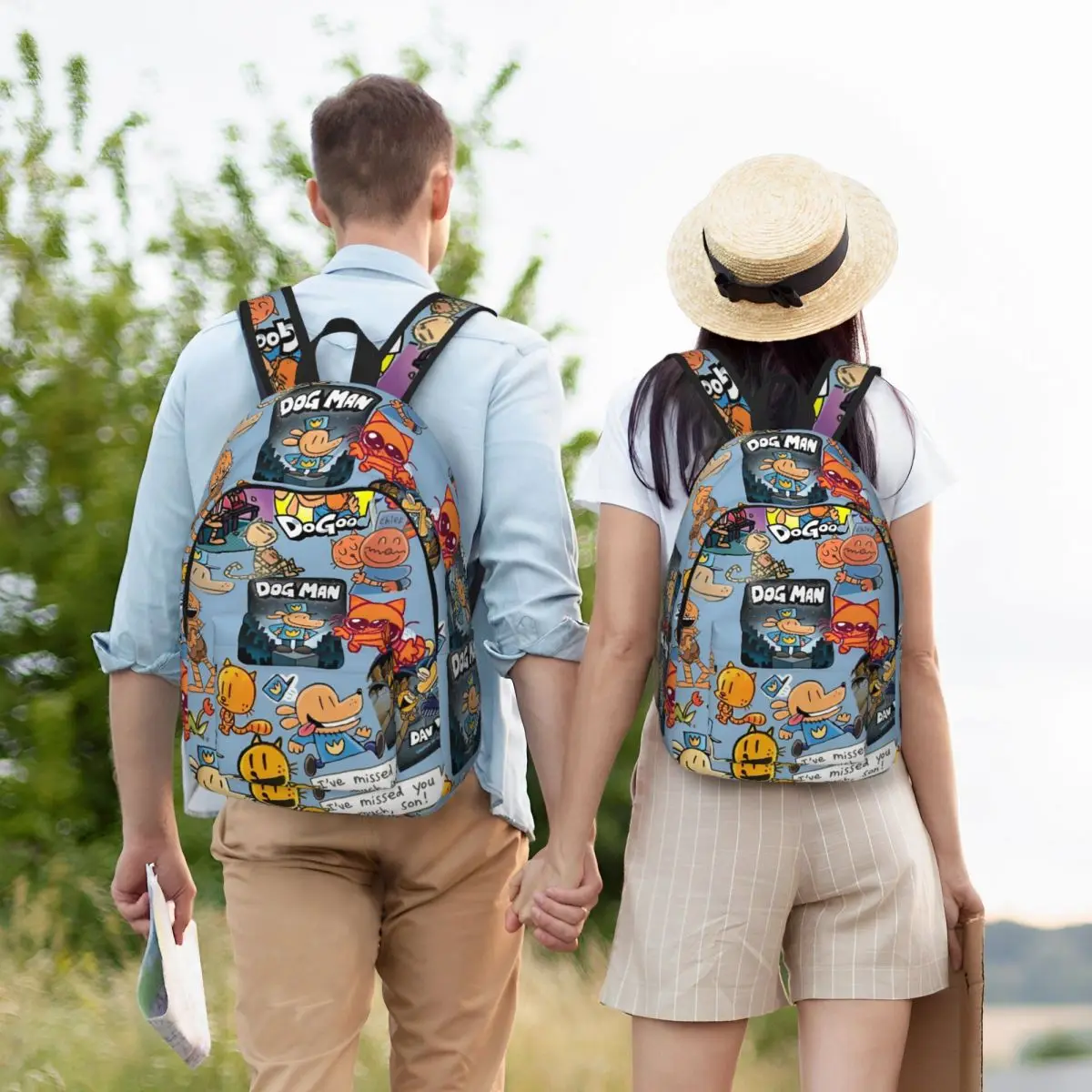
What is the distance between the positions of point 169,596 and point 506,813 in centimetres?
62

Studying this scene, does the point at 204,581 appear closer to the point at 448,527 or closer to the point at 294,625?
the point at 294,625

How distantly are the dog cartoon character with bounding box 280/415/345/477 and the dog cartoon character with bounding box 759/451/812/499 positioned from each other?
591mm

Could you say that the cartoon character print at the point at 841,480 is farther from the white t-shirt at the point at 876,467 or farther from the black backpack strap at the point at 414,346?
the black backpack strap at the point at 414,346

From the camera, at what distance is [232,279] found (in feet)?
20.1

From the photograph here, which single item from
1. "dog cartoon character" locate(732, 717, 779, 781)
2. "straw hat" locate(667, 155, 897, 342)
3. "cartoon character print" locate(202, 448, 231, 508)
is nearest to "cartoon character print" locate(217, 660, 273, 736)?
"cartoon character print" locate(202, 448, 231, 508)

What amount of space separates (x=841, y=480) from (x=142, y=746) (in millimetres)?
1168

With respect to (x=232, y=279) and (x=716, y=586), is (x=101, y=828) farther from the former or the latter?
(x=716, y=586)

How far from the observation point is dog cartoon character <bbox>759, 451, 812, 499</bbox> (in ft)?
6.25

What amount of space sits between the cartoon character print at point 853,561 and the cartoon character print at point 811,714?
→ 14 centimetres

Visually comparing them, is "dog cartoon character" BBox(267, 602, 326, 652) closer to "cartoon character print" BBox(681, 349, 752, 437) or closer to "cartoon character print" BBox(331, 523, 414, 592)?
"cartoon character print" BBox(331, 523, 414, 592)

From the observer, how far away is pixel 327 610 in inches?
73.3

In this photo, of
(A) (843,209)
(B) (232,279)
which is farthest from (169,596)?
(B) (232,279)

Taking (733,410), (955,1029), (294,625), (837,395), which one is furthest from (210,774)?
(955,1029)

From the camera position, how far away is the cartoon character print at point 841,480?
6.27 ft
